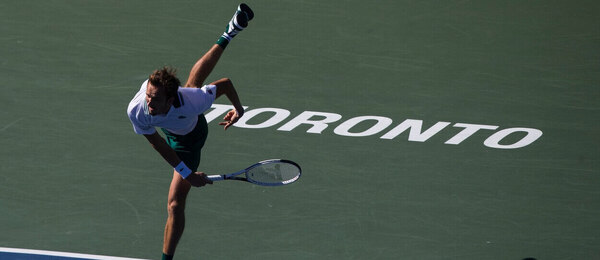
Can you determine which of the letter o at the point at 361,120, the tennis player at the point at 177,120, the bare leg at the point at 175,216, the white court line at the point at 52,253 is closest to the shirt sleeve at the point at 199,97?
the tennis player at the point at 177,120

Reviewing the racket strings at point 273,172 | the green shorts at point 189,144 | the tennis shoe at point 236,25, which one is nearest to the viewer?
the racket strings at point 273,172

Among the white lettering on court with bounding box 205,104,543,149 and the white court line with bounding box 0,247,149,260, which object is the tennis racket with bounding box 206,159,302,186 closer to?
the white court line with bounding box 0,247,149,260

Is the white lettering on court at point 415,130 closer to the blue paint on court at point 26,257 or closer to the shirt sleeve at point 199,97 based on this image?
the shirt sleeve at point 199,97

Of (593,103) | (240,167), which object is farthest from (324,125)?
(593,103)

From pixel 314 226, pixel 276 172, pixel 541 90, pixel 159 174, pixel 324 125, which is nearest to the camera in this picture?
pixel 276 172

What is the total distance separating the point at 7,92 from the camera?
1319cm

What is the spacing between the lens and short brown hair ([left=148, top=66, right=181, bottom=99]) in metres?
9.37

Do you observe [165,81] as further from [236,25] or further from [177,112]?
[236,25]

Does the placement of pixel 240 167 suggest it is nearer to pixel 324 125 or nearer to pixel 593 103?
pixel 324 125

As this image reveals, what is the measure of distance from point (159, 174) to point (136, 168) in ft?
0.90

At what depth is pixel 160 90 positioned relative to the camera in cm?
940

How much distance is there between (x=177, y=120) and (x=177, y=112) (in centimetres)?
18

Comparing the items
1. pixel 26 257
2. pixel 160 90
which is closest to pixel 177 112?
pixel 160 90

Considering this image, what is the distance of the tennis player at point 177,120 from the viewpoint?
9.48 meters
